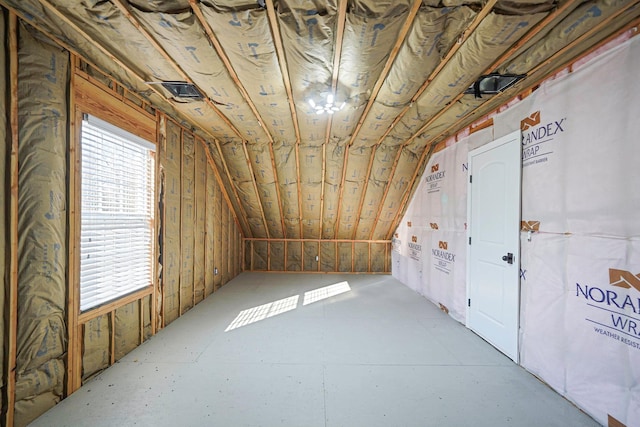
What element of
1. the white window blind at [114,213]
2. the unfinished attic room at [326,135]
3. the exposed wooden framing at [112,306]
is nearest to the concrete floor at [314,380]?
the unfinished attic room at [326,135]

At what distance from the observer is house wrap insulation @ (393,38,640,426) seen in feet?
5.24

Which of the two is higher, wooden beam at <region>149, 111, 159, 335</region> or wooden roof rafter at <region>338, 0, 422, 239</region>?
wooden roof rafter at <region>338, 0, 422, 239</region>

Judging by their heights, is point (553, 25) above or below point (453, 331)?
above

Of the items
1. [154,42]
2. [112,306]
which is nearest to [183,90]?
[154,42]

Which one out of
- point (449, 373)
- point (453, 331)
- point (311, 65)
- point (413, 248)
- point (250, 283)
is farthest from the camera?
point (250, 283)

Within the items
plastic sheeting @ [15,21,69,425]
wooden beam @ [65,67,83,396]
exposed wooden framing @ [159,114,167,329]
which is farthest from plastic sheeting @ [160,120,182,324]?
plastic sheeting @ [15,21,69,425]

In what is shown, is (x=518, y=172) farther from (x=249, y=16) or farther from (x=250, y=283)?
(x=250, y=283)

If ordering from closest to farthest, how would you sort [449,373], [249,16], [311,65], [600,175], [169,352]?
[249,16] → [600,175] → [311,65] → [449,373] → [169,352]

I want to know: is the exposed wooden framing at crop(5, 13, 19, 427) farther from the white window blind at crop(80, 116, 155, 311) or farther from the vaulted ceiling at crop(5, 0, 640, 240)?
the white window blind at crop(80, 116, 155, 311)

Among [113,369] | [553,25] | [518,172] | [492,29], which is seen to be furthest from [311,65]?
[113,369]

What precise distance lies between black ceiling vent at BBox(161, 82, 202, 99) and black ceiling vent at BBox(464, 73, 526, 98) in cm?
272

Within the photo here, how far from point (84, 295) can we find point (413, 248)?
4.83 meters

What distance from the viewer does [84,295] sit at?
2070mm

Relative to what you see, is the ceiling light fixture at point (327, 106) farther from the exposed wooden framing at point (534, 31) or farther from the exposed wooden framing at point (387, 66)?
the exposed wooden framing at point (534, 31)
